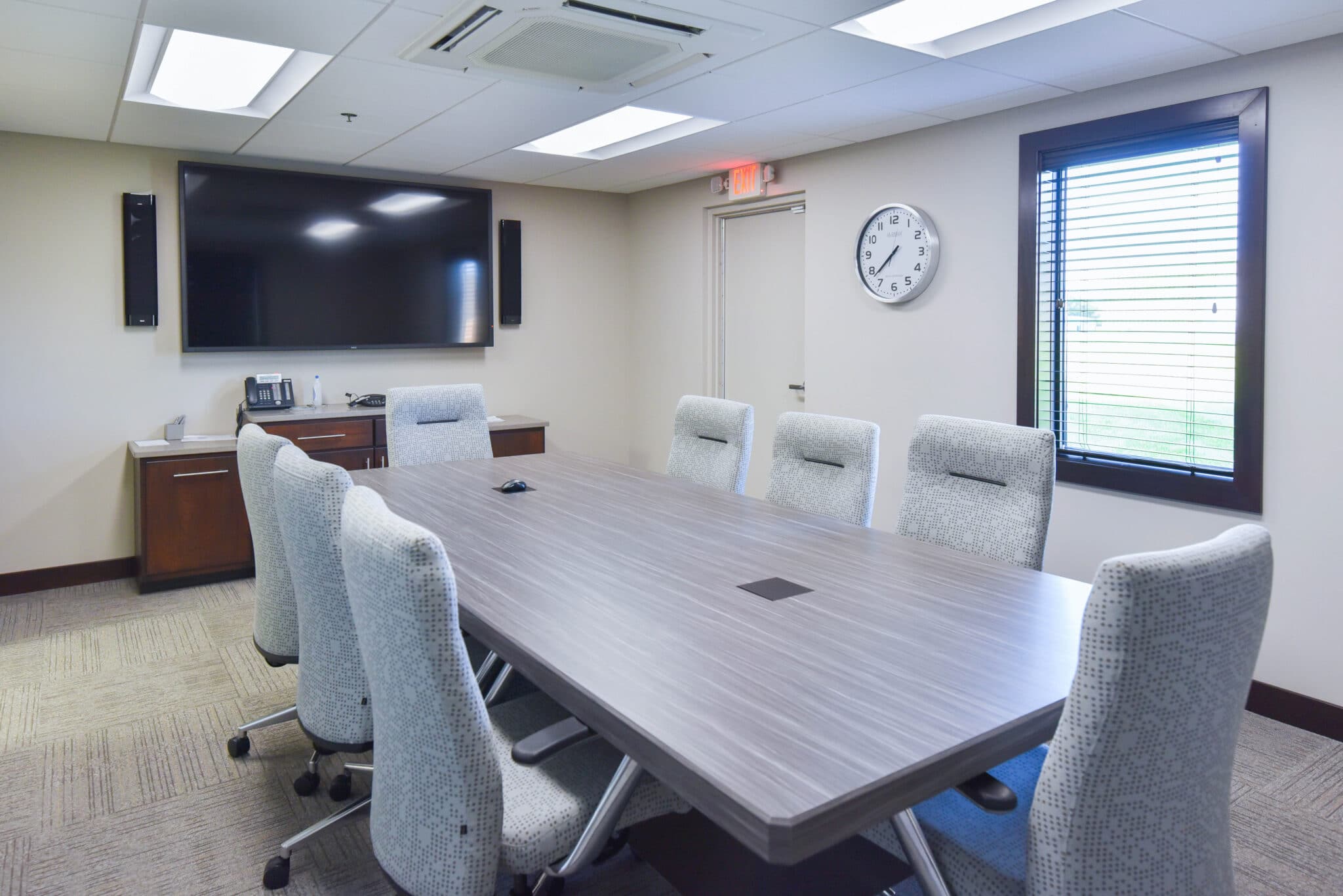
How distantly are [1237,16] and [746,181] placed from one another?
9.75 feet

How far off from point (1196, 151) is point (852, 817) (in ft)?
10.6

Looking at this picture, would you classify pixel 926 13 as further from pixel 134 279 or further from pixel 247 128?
pixel 134 279

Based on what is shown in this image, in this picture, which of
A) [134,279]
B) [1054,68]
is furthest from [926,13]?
[134,279]

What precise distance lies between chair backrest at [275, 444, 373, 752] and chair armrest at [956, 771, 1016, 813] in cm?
133

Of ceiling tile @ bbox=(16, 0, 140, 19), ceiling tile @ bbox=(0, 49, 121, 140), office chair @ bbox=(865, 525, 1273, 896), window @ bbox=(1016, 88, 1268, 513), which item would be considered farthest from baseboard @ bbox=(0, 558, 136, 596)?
office chair @ bbox=(865, 525, 1273, 896)

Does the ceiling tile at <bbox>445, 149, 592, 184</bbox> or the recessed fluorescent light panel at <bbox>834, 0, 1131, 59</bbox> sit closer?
the recessed fluorescent light panel at <bbox>834, 0, 1131, 59</bbox>

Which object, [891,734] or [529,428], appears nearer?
[891,734]

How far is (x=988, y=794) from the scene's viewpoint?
1363 millimetres

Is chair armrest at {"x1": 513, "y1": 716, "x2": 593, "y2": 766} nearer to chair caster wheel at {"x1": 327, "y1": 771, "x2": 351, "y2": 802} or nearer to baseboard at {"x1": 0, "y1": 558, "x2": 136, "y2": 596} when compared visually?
chair caster wheel at {"x1": 327, "y1": 771, "x2": 351, "y2": 802}

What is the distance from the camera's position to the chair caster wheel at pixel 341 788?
263cm

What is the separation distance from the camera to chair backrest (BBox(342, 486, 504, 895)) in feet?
4.42

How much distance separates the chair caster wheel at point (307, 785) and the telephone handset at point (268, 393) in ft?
9.71

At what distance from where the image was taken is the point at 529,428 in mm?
5766

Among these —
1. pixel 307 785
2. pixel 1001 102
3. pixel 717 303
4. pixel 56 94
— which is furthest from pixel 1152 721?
pixel 717 303
